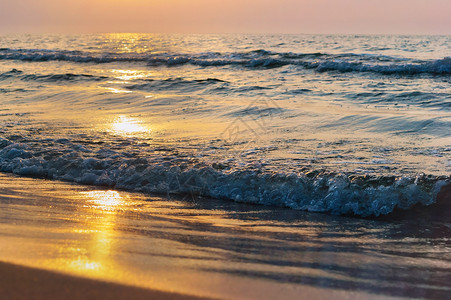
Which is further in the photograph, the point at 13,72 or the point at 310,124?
the point at 13,72

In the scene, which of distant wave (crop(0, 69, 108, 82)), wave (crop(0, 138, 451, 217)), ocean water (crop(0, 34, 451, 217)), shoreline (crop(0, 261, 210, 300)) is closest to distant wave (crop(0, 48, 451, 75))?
ocean water (crop(0, 34, 451, 217))

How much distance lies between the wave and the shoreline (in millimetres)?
2402

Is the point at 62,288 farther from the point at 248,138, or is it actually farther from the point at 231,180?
the point at 248,138

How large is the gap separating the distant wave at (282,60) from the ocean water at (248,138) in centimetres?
93

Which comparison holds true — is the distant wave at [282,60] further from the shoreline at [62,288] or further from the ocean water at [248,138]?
the shoreline at [62,288]

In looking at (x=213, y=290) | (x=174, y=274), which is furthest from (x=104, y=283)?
(x=213, y=290)

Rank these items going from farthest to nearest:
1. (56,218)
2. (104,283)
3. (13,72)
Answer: (13,72)
(56,218)
(104,283)

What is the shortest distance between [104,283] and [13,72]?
17.6 metres

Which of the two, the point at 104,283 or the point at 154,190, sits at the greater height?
the point at 104,283

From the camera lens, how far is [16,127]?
7230 mm

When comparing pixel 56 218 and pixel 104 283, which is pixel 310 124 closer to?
pixel 56 218

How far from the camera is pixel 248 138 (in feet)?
21.5

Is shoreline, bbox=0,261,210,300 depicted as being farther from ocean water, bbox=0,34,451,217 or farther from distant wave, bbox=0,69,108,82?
distant wave, bbox=0,69,108,82

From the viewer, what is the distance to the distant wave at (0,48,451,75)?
15258 mm
